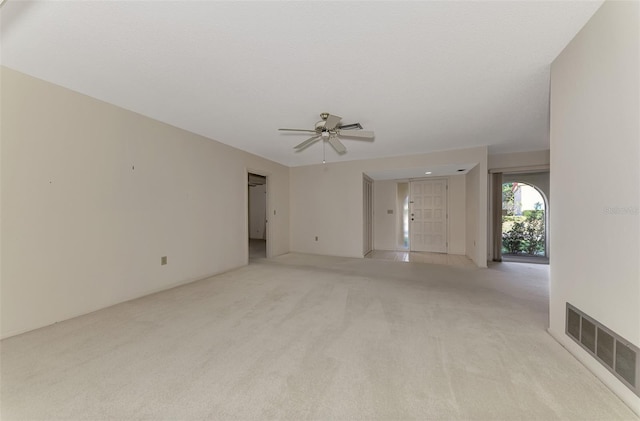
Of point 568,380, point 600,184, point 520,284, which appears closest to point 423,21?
point 600,184

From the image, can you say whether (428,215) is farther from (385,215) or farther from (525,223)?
(525,223)

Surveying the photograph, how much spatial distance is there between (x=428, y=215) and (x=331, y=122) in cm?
469

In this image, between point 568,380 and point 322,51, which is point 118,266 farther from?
point 568,380

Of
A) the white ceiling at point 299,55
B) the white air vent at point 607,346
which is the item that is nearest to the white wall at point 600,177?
the white air vent at point 607,346

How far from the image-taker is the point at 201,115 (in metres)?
2.97

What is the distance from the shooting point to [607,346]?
1.37m

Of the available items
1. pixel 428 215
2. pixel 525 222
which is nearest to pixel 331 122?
pixel 428 215

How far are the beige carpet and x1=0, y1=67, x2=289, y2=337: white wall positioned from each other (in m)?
0.34

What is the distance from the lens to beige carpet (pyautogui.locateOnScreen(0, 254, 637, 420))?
1234 millimetres

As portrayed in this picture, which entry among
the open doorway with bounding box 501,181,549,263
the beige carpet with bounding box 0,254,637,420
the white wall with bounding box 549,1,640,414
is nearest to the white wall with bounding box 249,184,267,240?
the beige carpet with bounding box 0,254,637,420

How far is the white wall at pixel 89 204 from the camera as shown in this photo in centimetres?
202

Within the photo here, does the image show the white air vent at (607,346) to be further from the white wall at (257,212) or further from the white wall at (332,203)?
the white wall at (257,212)

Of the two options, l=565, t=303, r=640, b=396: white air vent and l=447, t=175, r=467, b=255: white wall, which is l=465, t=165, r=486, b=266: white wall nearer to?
l=447, t=175, r=467, b=255: white wall

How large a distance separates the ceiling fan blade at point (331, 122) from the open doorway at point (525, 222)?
21.7ft
